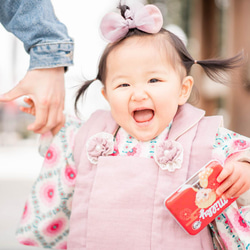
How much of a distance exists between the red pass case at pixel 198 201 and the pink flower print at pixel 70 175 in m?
0.39

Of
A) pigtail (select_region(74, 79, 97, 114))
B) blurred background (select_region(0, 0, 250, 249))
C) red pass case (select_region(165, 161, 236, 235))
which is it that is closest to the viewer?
red pass case (select_region(165, 161, 236, 235))

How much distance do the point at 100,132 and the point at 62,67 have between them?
248 millimetres

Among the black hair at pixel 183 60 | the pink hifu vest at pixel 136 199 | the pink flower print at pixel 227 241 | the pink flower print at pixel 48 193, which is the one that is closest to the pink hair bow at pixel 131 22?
the black hair at pixel 183 60

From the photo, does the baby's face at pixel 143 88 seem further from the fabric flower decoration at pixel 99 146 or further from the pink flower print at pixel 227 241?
the pink flower print at pixel 227 241

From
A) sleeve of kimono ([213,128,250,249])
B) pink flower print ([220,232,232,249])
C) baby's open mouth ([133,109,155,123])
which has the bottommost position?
pink flower print ([220,232,232,249])

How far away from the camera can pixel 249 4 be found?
391 cm

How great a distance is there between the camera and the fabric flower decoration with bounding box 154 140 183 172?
1041 mm

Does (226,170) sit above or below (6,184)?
above

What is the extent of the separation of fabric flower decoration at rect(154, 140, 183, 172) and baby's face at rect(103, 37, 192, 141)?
0.07 metres

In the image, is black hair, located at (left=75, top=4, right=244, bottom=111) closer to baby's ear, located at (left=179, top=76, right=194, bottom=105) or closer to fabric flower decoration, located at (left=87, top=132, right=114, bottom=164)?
baby's ear, located at (left=179, top=76, right=194, bottom=105)

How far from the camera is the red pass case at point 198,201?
972mm

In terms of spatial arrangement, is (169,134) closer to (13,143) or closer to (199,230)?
(199,230)

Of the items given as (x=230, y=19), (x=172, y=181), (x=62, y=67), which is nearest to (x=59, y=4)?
(x=230, y=19)

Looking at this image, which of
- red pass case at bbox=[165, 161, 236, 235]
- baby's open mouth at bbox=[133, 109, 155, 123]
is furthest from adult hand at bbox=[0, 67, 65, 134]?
red pass case at bbox=[165, 161, 236, 235]
